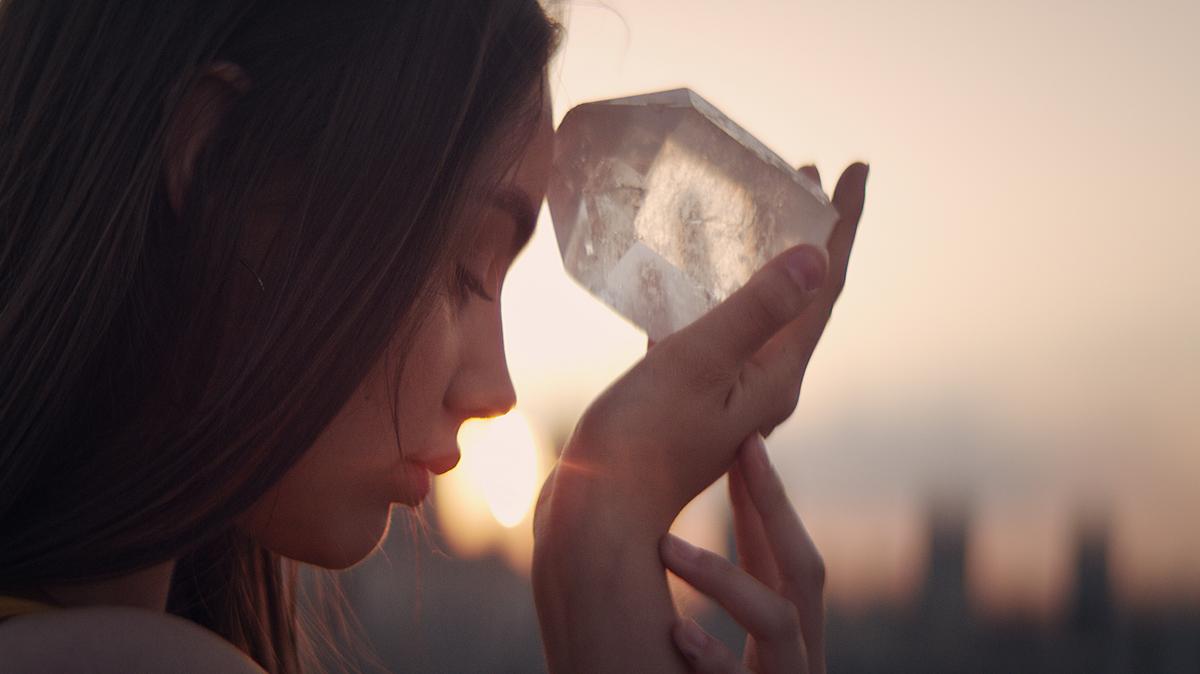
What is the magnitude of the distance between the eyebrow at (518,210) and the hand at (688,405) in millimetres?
224

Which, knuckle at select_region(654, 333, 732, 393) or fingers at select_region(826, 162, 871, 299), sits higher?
fingers at select_region(826, 162, 871, 299)

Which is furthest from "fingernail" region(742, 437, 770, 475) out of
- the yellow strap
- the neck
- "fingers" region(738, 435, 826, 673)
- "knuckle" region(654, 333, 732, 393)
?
the yellow strap

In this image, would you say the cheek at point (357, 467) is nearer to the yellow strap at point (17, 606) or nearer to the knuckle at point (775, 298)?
the yellow strap at point (17, 606)

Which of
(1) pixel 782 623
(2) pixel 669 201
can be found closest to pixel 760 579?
(1) pixel 782 623

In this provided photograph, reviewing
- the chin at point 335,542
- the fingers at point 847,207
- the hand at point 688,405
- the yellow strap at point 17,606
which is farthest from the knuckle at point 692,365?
the yellow strap at point 17,606

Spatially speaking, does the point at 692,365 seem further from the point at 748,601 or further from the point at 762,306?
the point at 748,601

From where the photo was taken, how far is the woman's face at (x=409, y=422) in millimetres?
1150

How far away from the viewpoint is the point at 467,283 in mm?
1212

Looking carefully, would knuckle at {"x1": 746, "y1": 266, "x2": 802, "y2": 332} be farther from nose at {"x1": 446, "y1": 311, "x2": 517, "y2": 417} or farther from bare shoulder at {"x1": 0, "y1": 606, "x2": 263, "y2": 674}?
bare shoulder at {"x1": 0, "y1": 606, "x2": 263, "y2": 674}

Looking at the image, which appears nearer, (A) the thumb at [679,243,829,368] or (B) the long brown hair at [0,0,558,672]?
(B) the long brown hair at [0,0,558,672]

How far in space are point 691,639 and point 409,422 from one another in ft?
1.37

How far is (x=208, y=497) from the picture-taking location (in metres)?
1.06

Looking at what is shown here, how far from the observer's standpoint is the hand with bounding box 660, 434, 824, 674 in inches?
52.6

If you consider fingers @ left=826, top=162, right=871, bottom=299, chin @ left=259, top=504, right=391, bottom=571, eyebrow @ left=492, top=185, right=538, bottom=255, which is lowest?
chin @ left=259, top=504, right=391, bottom=571
